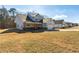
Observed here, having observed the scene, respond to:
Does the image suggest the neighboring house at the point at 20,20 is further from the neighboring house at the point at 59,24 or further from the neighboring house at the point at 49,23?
the neighboring house at the point at 59,24

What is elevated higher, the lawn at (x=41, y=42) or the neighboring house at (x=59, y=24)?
the neighboring house at (x=59, y=24)

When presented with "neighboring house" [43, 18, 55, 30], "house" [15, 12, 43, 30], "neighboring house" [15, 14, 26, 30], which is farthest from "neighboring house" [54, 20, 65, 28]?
"neighboring house" [15, 14, 26, 30]

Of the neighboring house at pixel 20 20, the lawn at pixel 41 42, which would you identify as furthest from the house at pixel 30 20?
the lawn at pixel 41 42

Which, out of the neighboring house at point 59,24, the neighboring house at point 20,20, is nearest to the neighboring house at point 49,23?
the neighboring house at point 59,24

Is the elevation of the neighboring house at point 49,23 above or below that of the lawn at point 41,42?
above

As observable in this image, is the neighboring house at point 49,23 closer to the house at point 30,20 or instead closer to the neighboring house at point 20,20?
the house at point 30,20

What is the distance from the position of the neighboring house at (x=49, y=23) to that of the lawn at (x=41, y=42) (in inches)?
2.5

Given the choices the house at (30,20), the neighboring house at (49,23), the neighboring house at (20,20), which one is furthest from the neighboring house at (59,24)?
→ the neighboring house at (20,20)

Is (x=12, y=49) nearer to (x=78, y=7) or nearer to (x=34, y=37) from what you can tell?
(x=34, y=37)

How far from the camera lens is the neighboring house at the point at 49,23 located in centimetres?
375

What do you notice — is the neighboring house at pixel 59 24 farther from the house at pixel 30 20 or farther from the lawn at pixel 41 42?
→ the house at pixel 30 20

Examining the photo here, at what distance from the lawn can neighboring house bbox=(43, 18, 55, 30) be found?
0.21ft

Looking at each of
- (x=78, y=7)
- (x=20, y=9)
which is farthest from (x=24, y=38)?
(x=78, y=7)
